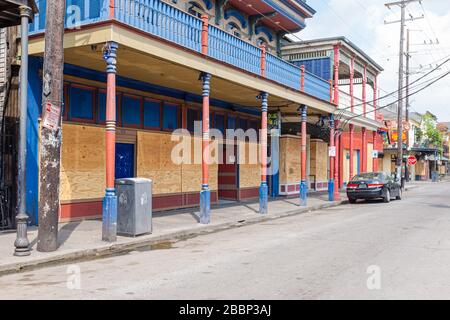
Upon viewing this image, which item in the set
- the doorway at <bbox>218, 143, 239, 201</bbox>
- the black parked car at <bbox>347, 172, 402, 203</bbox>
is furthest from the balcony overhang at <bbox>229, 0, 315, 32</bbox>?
the black parked car at <bbox>347, 172, 402, 203</bbox>

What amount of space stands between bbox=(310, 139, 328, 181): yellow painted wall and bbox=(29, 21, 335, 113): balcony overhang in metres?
9.31

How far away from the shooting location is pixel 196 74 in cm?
1416

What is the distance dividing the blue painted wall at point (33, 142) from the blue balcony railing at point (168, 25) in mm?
1064

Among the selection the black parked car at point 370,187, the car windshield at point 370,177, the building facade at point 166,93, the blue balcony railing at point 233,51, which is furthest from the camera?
the car windshield at point 370,177

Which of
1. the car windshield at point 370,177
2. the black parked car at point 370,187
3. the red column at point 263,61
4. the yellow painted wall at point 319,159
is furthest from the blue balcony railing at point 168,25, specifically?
the yellow painted wall at point 319,159

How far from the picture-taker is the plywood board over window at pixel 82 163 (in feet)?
42.8

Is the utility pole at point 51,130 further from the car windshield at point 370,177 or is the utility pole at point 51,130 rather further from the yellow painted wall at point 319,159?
the yellow painted wall at point 319,159

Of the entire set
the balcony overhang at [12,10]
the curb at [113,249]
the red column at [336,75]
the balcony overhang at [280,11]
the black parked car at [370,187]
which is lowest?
the curb at [113,249]

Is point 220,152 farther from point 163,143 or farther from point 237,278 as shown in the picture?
point 237,278

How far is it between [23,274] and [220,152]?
43.1 feet

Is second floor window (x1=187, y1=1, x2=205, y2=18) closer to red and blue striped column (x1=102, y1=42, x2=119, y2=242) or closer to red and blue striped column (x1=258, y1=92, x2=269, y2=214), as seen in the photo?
red and blue striped column (x1=258, y1=92, x2=269, y2=214)

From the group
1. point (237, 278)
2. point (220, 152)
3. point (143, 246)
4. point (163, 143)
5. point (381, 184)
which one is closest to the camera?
point (237, 278)

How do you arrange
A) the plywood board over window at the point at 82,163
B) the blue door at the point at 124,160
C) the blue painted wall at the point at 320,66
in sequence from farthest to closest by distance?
1. the blue painted wall at the point at 320,66
2. the blue door at the point at 124,160
3. the plywood board over window at the point at 82,163
